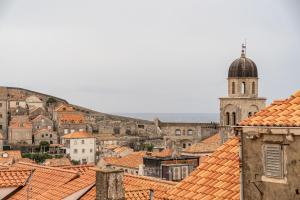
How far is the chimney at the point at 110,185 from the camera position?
9102mm

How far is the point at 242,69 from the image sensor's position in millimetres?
58812

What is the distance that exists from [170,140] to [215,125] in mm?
8882

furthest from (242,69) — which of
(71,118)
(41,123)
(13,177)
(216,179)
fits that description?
(71,118)

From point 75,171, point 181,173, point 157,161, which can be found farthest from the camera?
point 157,161

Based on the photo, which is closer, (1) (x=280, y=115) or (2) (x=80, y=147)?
(1) (x=280, y=115)

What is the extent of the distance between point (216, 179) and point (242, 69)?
5144cm

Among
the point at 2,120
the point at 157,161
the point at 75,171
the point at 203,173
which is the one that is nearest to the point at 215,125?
the point at 2,120

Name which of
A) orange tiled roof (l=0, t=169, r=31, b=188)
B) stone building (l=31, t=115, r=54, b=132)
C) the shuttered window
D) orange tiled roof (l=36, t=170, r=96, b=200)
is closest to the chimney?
orange tiled roof (l=36, t=170, r=96, b=200)

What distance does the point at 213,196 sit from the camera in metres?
7.78

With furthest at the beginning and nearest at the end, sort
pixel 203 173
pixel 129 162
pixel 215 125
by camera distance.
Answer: pixel 215 125
pixel 129 162
pixel 203 173

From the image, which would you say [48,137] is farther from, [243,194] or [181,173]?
[243,194]

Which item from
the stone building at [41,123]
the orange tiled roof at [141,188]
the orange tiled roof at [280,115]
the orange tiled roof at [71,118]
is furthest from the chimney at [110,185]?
the orange tiled roof at [71,118]

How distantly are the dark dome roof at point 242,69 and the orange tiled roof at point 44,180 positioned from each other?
4495 cm

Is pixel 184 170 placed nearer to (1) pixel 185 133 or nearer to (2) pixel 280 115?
(2) pixel 280 115
